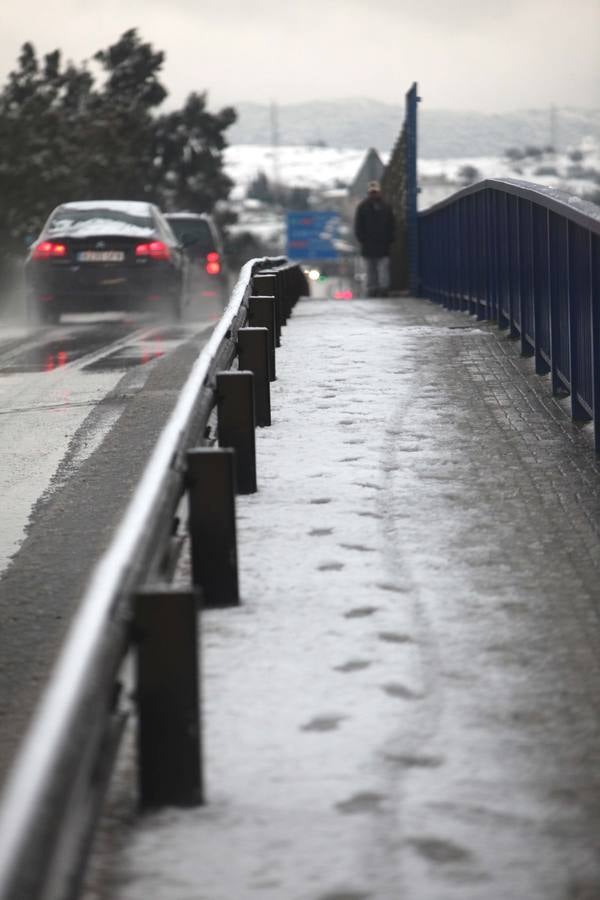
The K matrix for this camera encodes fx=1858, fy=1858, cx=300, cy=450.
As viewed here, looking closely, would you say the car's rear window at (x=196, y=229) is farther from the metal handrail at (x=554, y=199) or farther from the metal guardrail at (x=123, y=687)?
the metal guardrail at (x=123, y=687)

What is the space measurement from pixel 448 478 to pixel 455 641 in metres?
2.71

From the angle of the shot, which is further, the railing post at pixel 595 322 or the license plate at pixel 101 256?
the license plate at pixel 101 256

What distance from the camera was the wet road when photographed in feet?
21.5

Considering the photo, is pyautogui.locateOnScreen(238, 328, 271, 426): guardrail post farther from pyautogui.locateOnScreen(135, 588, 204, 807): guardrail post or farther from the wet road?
pyautogui.locateOnScreen(135, 588, 204, 807): guardrail post

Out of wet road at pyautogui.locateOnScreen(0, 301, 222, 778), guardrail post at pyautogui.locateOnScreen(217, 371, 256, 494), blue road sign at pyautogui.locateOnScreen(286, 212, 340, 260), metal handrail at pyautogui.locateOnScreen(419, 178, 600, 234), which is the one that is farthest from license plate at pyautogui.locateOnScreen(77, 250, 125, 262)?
blue road sign at pyautogui.locateOnScreen(286, 212, 340, 260)

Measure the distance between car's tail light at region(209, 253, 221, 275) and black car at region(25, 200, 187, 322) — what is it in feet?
21.9

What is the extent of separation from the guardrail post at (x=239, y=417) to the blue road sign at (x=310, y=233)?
284 feet

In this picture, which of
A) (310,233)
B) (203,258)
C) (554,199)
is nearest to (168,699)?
(554,199)

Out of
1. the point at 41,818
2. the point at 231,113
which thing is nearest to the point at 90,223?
the point at 41,818

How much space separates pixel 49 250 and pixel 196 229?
8.94 metres

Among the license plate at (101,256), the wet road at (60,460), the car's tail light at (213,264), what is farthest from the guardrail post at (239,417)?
the car's tail light at (213,264)

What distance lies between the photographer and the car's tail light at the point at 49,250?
22.8m

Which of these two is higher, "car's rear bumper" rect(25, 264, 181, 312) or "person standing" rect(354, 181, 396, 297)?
"person standing" rect(354, 181, 396, 297)

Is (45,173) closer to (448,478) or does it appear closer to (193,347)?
(193,347)
